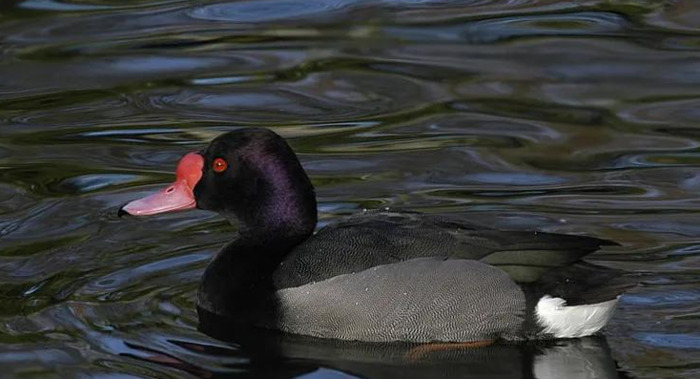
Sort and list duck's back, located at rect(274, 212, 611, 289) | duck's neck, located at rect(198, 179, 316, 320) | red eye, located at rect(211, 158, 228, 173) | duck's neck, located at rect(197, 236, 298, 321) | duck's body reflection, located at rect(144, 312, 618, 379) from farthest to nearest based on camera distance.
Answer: red eye, located at rect(211, 158, 228, 173) < duck's neck, located at rect(198, 179, 316, 320) < duck's neck, located at rect(197, 236, 298, 321) < duck's back, located at rect(274, 212, 611, 289) < duck's body reflection, located at rect(144, 312, 618, 379)

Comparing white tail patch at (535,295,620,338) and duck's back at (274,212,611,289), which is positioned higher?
duck's back at (274,212,611,289)

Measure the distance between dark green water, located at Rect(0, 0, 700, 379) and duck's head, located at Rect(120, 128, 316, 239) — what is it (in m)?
0.42

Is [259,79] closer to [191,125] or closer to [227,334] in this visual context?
[191,125]

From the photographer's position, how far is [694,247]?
30.6 feet

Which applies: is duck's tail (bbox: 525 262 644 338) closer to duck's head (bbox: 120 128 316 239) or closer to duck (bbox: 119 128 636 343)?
duck (bbox: 119 128 636 343)

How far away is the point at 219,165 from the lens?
9039 mm

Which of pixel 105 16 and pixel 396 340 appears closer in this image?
pixel 396 340

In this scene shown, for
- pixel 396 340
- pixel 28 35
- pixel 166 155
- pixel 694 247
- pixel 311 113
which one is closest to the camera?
pixel 396 340

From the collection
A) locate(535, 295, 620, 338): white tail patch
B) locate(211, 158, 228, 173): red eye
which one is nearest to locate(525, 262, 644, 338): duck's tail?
locate(535, 295, 620, 338): white tail patch

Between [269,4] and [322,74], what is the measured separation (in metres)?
1.94

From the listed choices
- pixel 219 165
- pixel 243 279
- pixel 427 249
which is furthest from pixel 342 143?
pixel 427 249

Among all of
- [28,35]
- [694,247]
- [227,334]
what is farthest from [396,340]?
[28,35]

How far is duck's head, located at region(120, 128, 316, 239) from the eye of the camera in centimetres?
893

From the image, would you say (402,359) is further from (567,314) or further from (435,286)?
(567,314)
